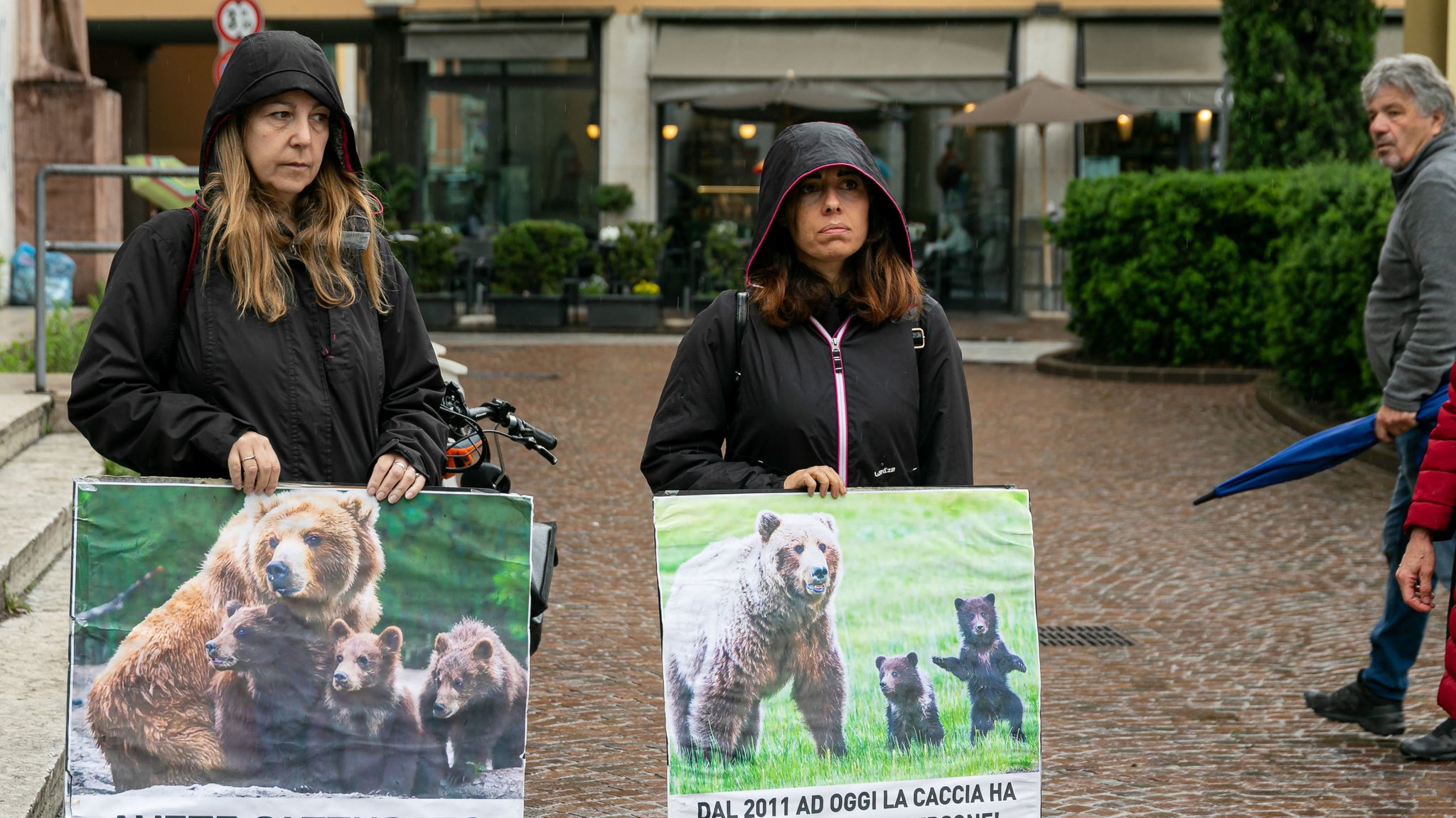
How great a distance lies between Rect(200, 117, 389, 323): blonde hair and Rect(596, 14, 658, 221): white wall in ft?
73.1

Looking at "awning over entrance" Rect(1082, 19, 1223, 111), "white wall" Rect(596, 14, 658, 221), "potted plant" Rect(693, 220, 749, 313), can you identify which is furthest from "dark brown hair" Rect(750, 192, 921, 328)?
"awning over entrance" Rect(1082, 19, 1223, 111)

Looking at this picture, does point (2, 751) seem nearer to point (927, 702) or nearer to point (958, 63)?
point (927, 702)

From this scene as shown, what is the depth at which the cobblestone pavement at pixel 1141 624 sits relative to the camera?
5.02 m

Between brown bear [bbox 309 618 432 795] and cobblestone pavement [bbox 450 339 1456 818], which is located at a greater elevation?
brown bear [bbox 309 618 432 795]

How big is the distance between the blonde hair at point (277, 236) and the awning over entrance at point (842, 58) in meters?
21.8

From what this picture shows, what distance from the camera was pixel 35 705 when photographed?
186 inches

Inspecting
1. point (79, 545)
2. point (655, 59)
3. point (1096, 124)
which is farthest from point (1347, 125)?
point (79, 545)

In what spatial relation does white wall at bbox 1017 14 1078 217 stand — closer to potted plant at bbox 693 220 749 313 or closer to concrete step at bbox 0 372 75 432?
potted plant at bbox 693 220 749 313

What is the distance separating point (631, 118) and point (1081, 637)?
1978cm

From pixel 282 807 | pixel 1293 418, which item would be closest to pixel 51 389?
pixel 282 807

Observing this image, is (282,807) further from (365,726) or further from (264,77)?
(264,77)

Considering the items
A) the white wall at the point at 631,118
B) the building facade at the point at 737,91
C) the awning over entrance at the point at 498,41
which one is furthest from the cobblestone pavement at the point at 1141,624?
the awning over entrance at the point at 498,41

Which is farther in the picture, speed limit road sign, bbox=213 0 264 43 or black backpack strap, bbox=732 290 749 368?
speed limit road sign, bbox=213 0 264 43

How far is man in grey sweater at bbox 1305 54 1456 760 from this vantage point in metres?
5.14
